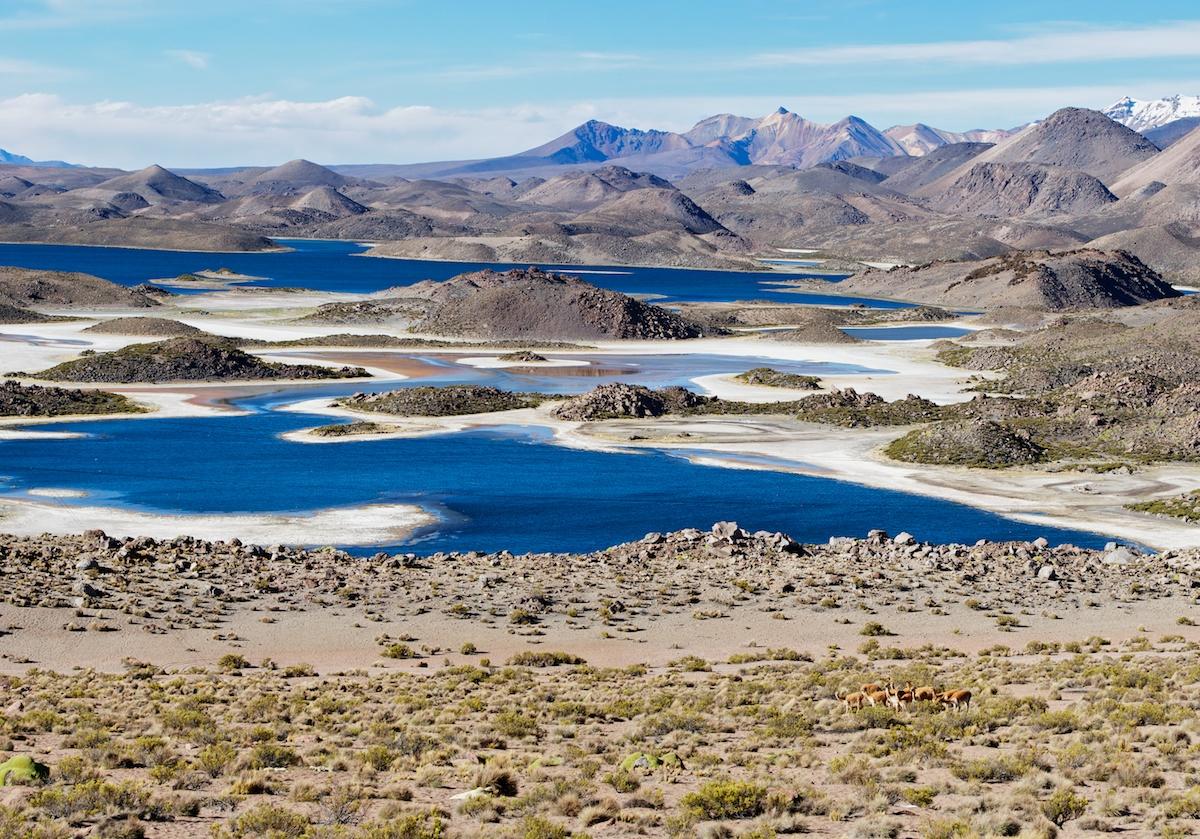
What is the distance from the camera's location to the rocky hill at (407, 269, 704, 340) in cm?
16800

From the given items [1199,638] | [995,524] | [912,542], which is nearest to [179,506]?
[912,542]

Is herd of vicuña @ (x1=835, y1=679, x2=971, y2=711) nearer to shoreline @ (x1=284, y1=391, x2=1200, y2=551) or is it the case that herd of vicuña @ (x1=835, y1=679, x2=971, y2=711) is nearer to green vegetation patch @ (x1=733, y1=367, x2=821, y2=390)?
shoreline @ (x1=284, y1=391, x2=1200, y2=551)

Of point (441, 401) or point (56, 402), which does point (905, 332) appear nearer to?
point (441, 401)

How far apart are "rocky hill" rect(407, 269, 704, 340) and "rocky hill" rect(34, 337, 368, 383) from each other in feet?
143

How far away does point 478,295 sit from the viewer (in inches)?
7003

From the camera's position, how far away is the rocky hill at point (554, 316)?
168000 mm

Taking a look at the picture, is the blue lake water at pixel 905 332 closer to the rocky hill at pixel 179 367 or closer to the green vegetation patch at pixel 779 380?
the green vegetation patch at pixel 779 380

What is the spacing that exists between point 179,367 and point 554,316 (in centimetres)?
5914

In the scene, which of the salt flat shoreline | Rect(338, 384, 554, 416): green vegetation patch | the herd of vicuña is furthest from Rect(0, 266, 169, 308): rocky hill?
the herd of vicuña

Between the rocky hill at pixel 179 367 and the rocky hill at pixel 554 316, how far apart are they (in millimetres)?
43708

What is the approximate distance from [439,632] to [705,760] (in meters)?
16.7

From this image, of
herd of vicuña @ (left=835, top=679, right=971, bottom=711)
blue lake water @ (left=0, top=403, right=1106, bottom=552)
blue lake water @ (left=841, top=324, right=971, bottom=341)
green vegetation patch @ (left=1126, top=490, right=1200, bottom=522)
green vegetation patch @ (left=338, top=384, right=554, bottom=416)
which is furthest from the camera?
blue lake water @ (left=841, top=324, right=971, bottom=341)

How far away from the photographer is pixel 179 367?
397 feet

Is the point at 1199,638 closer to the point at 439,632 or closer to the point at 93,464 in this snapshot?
the point at 439,632
